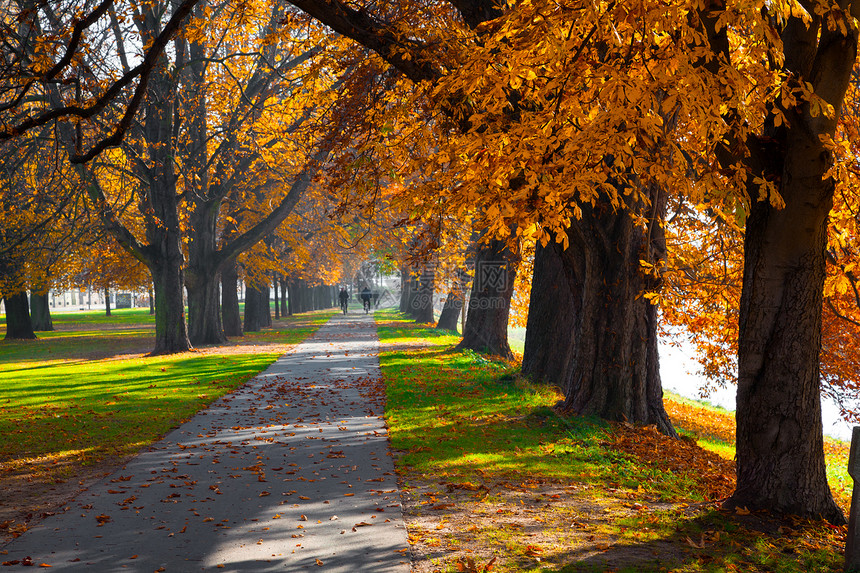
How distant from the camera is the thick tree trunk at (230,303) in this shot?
97.8 feet

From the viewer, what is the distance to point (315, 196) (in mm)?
29672

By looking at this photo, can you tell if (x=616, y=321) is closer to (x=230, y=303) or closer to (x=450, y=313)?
(x=450, y=313)

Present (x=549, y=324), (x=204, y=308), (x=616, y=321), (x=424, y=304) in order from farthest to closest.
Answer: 1. (x=424, y=304)
2. (x=204, y=308)
3. (x=549, y=324)
4. (x=616, y=321)

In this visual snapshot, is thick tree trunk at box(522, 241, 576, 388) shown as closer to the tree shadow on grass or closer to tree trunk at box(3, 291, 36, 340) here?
the tree shadow on grass

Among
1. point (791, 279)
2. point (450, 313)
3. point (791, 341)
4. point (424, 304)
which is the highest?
point (791, 279)

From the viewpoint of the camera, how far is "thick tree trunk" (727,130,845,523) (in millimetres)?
5703

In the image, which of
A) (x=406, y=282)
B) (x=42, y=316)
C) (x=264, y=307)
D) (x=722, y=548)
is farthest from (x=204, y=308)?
(x=406, y=282)

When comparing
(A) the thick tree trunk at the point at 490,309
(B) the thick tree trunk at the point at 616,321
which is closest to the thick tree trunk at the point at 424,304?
(A) the thick tree trunk at the point at 490,309

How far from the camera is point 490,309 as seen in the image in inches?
806

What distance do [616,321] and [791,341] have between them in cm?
374

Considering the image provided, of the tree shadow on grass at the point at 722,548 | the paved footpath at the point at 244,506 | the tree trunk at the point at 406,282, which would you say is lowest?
the tree shadow on grass at the point at 722,548

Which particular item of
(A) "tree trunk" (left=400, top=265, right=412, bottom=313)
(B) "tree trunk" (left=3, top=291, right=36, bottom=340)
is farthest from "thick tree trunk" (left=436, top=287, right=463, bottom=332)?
(B) "tree trunk" (left=3, top=291, right=36, bottom=340)

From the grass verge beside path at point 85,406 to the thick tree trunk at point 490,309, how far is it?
5850mm

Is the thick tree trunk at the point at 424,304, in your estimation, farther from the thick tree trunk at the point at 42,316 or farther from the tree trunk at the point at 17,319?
the thick tree trunk at the point at 42,316
